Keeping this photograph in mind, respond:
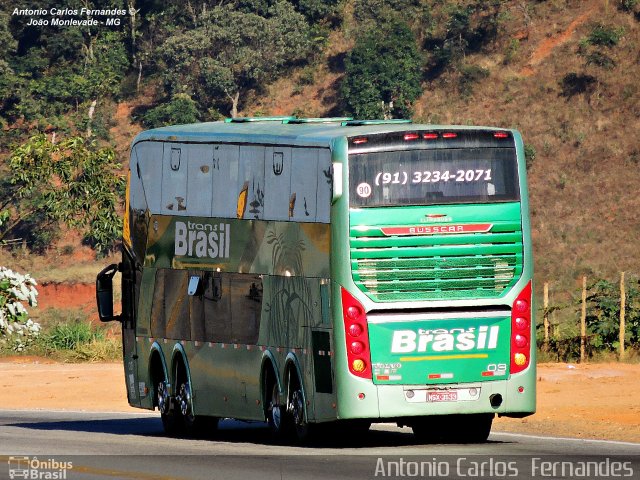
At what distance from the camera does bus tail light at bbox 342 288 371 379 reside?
61.2 feet

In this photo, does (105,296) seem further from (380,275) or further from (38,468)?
(38,468)

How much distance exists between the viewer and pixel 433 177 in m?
19.1

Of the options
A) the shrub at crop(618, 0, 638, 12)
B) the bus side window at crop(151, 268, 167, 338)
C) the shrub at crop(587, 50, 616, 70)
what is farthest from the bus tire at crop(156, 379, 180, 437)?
the shrub at crop(618, 0, 638, 12)

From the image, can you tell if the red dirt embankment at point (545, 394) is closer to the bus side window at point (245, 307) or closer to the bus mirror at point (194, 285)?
the bus side window at point (245, 307)

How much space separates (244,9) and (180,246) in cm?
7590

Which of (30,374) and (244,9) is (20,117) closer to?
(244,9)

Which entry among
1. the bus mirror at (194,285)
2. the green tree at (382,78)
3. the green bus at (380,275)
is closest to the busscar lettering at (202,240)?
the green bus at (380,275)

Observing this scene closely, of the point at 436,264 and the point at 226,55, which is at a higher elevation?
the point at 226,55

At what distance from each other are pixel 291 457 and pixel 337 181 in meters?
3.27

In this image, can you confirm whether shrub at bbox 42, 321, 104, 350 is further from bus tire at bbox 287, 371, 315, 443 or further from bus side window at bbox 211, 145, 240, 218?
bus tire at bbox 287, 371, 315, 443

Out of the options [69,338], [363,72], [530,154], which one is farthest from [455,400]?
[363,72]

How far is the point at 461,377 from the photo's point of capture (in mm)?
19094

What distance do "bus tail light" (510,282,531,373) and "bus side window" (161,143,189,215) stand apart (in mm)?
5336
